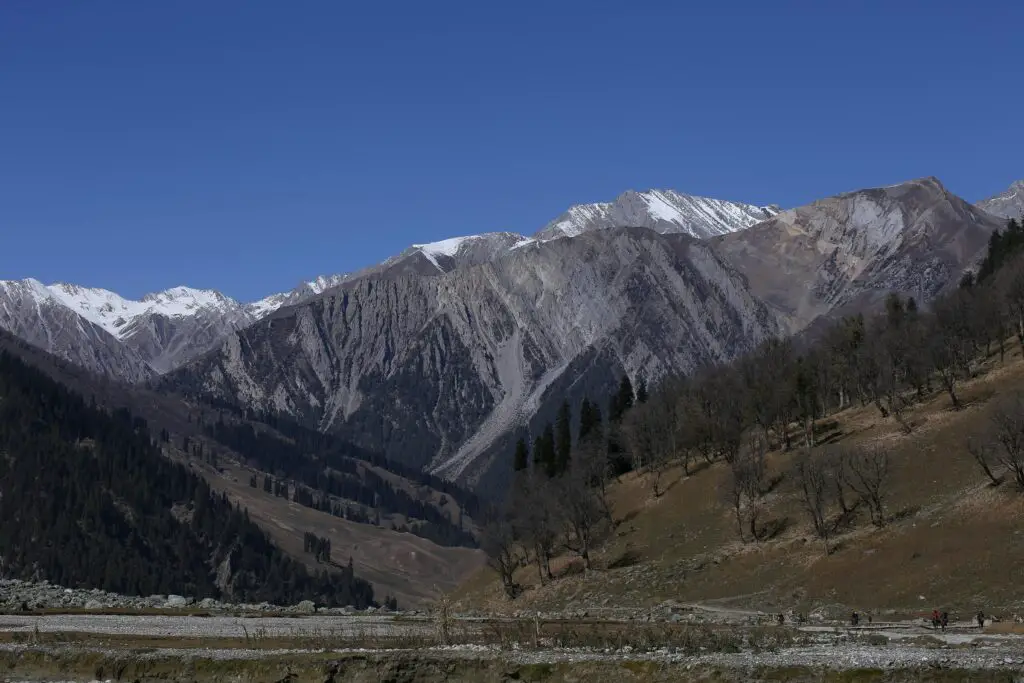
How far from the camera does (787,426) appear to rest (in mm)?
127438

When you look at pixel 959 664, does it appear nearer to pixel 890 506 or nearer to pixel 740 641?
pixel 740 641

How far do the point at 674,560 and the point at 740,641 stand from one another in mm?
57004

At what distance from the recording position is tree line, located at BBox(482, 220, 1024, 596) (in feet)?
310

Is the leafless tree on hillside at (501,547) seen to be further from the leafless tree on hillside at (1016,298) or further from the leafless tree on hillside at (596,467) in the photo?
the leafless tree on hillside at (1016,298)

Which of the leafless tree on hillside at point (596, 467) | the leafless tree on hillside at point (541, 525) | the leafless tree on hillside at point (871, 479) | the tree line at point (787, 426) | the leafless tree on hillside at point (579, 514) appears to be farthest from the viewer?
the leafless tree on hillside at point (596, 467)

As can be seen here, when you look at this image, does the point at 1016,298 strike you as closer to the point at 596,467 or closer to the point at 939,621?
the point at 596,467

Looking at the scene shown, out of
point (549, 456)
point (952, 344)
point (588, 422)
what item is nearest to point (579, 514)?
point (952, 344)

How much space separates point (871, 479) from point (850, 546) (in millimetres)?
9342

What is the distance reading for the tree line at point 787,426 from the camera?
94.6 meters

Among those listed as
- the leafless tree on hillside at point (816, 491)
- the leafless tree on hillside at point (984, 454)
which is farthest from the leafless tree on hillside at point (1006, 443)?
the leafless tree on hillside at point (816, 491)

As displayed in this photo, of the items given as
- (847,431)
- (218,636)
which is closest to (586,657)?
(218,636)

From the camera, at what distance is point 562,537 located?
12381 cm

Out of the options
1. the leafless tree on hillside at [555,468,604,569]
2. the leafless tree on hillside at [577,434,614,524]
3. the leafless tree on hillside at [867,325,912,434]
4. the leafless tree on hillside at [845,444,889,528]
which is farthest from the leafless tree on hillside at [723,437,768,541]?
the leafless tree on hillside at [577,434,614,524]

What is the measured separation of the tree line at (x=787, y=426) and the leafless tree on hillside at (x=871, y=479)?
7.2 inches
